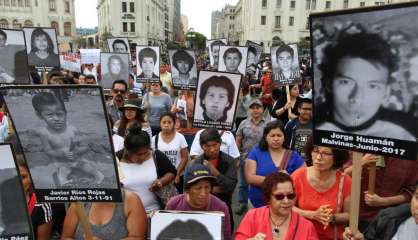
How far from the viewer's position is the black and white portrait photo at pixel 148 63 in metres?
7.83

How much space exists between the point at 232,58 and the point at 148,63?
1.90 meters

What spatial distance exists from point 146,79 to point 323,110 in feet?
20.0

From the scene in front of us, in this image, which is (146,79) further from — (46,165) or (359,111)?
(359,111)

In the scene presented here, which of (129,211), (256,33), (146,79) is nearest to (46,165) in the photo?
(129,211)

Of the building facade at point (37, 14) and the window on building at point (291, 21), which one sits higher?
the building facade at point (37, 14)

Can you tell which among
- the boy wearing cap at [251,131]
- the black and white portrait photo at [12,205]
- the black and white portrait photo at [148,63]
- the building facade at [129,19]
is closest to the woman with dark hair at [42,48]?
the black and white portrait photo at [148,63]

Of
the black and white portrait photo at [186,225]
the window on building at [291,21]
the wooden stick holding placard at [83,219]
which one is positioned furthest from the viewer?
the window on building at [291,21]

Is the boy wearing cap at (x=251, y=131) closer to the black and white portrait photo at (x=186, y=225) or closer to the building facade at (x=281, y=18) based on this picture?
the black and white portrait photo at (x=186, y=225)

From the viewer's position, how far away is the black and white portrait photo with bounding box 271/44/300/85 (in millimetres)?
7109

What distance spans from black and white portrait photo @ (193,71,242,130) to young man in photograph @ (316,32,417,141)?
2.25 m

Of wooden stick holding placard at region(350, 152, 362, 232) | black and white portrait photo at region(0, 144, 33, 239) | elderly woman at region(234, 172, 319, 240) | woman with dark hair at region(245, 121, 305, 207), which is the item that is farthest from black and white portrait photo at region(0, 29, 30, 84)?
wooden stick holding placard at region(350, 152, 362, 232)

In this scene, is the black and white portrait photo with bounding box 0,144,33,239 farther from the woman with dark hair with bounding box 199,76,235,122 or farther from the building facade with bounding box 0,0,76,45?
the building facade with bounding box 0,0,76,45

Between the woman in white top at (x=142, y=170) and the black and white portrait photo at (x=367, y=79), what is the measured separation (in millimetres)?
1706

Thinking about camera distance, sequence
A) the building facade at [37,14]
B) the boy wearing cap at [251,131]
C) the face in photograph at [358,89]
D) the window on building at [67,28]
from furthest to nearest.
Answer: the window on building at [67,28] < the building facade at [37,14] < the boy wearing cap at [251,131] < the face in photograph at [358,89]
